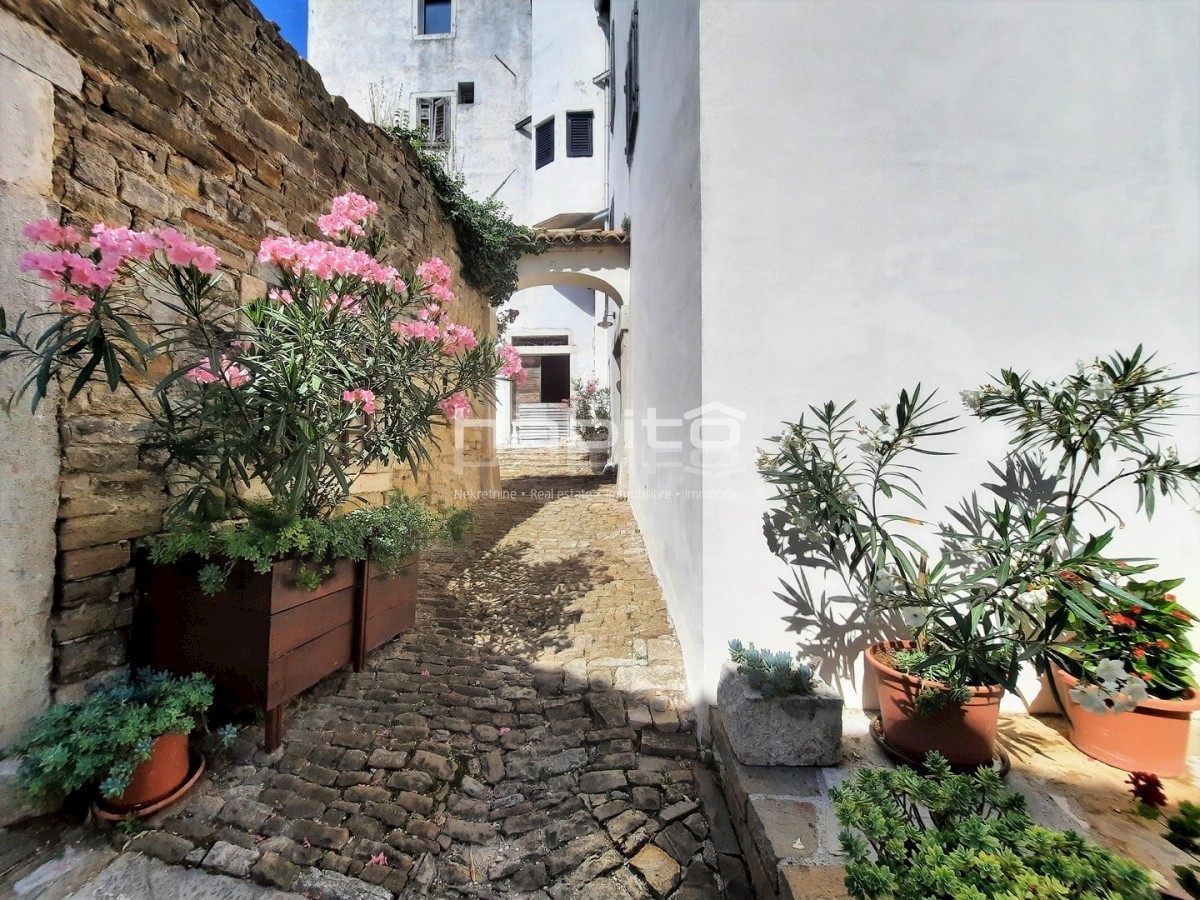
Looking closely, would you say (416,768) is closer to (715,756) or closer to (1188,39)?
(715,756)

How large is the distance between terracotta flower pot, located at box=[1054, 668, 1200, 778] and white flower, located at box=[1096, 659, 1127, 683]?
494mm

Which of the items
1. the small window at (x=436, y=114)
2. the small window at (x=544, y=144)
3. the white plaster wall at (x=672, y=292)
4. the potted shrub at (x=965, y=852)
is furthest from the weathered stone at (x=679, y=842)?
the small window at (x=436, y=114)

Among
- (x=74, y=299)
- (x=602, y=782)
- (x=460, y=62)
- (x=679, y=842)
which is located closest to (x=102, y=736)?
(x=74, y=299)

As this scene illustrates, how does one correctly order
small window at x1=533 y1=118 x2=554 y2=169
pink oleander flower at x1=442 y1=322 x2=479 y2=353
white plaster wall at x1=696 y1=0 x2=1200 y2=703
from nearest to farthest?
1. white plaster wall at x1=696 y1=0 x2=1200 y2=703
2. pink oleander flower at x1=442 y1=322 x2=479 y2=353
3. small window at x1=533 y1=118 x2=554 y2=169

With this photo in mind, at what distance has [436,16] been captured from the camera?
11938 mm

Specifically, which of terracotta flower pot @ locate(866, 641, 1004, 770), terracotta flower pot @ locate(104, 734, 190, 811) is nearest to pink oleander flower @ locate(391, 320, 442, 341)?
terracotta flower pot @ locate(104, 734, 190, 811)

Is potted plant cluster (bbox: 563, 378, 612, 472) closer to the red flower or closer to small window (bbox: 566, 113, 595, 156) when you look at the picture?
small window (bbox: 566, 113, 595, 156)

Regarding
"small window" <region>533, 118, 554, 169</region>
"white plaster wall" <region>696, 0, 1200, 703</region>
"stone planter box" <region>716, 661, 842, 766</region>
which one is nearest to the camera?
"stone planter box" <region>716, 661, 842, 766</region>

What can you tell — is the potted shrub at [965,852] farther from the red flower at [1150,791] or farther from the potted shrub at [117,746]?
the potted shrub at [117,746]

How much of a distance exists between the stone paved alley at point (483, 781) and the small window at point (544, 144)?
10.9 m

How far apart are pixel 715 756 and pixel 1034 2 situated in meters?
3.50

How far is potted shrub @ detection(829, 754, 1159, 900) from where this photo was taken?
2.76 feet


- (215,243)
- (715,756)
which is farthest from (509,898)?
(215,243)

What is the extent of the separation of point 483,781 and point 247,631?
44.2 inches
